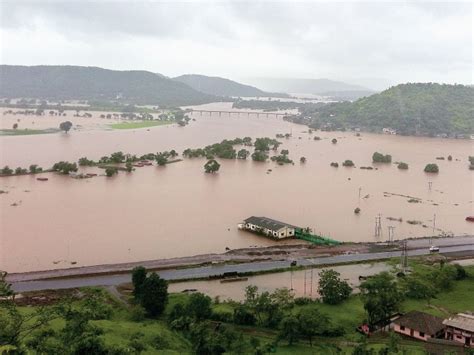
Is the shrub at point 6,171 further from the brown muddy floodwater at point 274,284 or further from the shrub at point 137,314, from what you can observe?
the shrub at point 137,314

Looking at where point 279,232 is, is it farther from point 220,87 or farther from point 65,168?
point 220,87

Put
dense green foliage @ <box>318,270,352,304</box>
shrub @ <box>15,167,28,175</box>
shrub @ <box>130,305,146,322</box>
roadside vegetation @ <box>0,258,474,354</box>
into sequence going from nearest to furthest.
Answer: roadside vegetation @ <box>0,258,474,354</box>
shrub @ <box>130,305,146,322</box>
dense green foliage @ <box>318,270,352,304</box>
shrub @ <box>15,167,28,175</box>

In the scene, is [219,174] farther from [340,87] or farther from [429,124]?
[340,87]

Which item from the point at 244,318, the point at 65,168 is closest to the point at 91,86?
the point at 65,168

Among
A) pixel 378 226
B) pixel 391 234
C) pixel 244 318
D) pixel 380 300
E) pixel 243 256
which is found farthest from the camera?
pixel 378 226

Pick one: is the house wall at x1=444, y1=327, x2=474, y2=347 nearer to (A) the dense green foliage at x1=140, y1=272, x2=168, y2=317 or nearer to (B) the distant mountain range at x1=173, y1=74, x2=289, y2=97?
(A) the dense green foliage at x1=140, y1=272, x2=168, y2=317

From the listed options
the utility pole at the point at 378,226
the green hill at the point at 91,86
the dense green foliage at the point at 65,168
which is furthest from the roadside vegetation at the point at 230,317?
the green hill at the point at 91,86

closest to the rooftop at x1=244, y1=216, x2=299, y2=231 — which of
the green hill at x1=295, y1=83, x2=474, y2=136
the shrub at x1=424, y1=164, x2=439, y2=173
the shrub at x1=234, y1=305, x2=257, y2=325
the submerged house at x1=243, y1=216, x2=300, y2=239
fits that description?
the submerged house at x1=243, y1=216, x2=300, y2=239

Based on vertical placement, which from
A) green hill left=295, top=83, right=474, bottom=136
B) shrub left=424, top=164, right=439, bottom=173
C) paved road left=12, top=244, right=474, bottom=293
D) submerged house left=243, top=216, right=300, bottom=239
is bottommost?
paved road left=12, top=244, right=474, bottom=293
